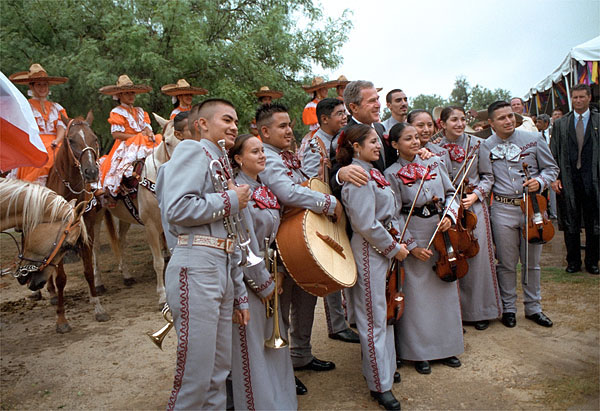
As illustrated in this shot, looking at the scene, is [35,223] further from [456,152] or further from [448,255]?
[456,152]

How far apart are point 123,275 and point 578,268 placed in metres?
6.77

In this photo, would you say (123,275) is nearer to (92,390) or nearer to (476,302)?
(92,390)

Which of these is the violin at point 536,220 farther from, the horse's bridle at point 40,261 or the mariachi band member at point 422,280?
the horse's bridle at point 40,261

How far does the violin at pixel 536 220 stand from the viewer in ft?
15.8

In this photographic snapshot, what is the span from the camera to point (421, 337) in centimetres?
421

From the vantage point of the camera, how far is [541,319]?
16.7ft

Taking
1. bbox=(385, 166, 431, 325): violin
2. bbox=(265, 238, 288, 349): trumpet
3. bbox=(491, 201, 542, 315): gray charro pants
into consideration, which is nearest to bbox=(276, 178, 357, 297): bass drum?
bbox=(265, 238, 288, 349): trumpet

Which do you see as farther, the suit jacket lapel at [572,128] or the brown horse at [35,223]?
the suit jacket lapel at [572,128]

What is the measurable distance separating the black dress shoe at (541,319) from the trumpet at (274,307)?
3.12 meters

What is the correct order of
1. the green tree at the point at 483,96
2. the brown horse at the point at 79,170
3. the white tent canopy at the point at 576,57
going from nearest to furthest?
1. the brown horse at the point at 79,170
2. the white tent canopy at the point at 576,57
3. the green tree at the point at 483,96

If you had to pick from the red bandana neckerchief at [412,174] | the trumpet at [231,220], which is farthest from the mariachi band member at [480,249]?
Answer: the trumpet at [231,220]

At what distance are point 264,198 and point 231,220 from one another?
482 mm

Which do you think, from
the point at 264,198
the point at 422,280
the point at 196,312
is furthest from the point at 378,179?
the point at 196,312

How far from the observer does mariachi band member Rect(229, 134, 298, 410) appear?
3.24m
